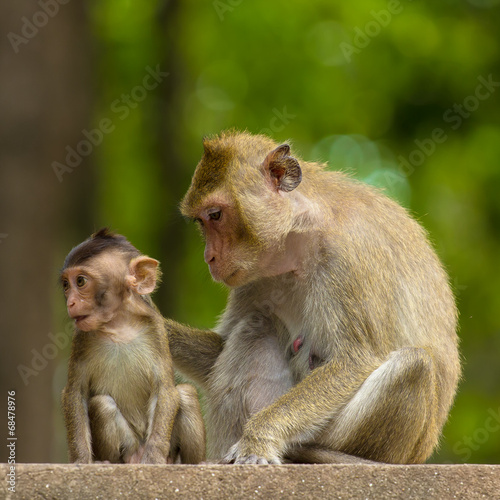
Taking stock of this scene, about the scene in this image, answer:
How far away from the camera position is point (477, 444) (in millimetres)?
17266

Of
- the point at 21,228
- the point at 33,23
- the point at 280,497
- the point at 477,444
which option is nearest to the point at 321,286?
the point at 280,497

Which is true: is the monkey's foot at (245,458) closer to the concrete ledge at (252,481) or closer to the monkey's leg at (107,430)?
the monkey's leg at (107,430)

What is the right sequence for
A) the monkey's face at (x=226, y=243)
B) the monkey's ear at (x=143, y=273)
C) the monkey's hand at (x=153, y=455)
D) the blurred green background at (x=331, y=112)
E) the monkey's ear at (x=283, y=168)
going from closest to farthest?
1. the monkey's hand at (x=153, y=455)
2. the monkey's ear at (x=143, y=273)
3. the monkey's face at (x=226, y=243)
4. the monkey's ear at (x=283, y=168)
5. the blurred green background at (x=331, y=112)

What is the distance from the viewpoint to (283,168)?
23.5ft

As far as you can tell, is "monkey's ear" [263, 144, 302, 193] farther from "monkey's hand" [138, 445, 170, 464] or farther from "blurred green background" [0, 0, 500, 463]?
"blurred green background" [0, 0, 500, 463]

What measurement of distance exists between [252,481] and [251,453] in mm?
1264

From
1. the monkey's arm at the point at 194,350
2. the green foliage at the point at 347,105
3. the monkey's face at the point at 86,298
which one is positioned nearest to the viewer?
the monkey's face at the point at 86,298

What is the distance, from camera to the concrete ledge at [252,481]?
4930 mm

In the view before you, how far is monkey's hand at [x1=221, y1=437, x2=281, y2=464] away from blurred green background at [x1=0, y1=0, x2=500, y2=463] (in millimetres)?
8595

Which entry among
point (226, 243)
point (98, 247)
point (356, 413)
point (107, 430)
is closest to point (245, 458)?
point (356, 413)

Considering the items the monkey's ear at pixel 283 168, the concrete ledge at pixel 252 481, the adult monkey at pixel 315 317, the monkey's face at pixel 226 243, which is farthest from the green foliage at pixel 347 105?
the concrete ledge at pixel 252 481

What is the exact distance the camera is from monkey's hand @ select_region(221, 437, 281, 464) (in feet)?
20.7

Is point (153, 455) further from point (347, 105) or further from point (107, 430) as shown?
point (347, 105)

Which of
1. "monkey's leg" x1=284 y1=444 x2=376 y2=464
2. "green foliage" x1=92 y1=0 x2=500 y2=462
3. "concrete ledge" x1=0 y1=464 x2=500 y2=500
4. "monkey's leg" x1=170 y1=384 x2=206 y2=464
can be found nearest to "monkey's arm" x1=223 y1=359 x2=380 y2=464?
"monkey's leg" x1=284 y1=444 x2=376 y2=464
